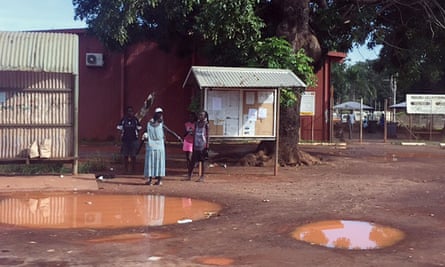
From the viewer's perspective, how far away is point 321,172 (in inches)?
617

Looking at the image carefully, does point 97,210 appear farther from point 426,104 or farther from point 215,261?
point 426,104

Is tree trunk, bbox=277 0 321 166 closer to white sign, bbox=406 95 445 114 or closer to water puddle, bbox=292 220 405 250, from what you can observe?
water puddle, bbox=292 220 405 250

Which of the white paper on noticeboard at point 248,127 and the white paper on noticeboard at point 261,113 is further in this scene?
the white paper on noticeboard at point 261,113

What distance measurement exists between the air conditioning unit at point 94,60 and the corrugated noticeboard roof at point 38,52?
12022 millimetres

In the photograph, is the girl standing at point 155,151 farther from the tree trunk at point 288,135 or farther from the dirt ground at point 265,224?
the tree trunk at point 288,135

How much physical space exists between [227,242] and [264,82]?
22.0ft

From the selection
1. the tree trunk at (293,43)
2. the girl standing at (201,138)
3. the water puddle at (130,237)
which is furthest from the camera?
the tree trunk at (293,43)

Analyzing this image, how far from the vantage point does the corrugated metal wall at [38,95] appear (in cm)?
1288

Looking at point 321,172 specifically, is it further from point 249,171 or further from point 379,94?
point 379,94

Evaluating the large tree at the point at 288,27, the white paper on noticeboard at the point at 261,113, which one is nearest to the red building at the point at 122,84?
the large tree at the point at 288,27

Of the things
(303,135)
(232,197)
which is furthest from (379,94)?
(232,197)

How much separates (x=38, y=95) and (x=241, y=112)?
4.88 meters

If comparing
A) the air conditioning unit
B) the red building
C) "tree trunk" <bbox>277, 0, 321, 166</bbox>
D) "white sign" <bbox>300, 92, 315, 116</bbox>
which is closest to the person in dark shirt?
"tree trunk" <bbox>277, 0, 321, 166</bbox>

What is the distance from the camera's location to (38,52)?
12.9m
